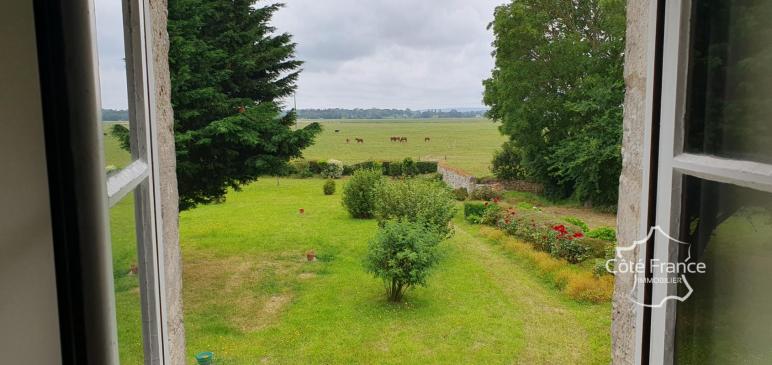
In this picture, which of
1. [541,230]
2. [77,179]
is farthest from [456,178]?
[77,179]

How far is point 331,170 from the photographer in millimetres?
6559

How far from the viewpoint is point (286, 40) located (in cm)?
525

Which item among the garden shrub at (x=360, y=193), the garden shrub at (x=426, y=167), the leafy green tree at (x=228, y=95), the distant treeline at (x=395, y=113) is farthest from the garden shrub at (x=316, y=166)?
the leafy green tree at (x=228, y=95)

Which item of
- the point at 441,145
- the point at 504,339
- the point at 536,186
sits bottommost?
the point at 504,339

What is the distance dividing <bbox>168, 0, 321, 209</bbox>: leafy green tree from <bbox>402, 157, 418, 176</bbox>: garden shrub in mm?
1905

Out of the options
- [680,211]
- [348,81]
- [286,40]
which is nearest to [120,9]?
[680,211]

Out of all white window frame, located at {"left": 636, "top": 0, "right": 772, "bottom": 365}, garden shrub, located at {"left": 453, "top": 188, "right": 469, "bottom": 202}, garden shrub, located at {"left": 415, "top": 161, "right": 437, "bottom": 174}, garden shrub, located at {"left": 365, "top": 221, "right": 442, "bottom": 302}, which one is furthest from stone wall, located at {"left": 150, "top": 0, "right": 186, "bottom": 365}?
garden shrub, located at {"left": 415, "top": 161, "right": 437, "bottom": 174}

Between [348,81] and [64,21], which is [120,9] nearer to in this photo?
[64,21]

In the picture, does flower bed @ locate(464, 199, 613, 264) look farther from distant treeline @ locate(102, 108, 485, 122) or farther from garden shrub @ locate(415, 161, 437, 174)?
distant treeline @ locate(102, 108, 485, 122)

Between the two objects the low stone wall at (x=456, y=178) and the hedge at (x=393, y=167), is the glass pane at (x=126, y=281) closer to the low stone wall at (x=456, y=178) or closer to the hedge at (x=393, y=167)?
the low stone wall at (x=456, y=178)

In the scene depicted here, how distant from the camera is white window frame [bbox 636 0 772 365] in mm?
485

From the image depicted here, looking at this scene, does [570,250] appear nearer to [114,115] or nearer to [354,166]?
[354,166]

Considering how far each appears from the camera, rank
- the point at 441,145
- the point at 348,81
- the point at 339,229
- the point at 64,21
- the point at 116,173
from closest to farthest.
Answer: the point at 64,21 → the point at 116,173 → the point at 339,229 → the point at 441,145 → the point at 348,81

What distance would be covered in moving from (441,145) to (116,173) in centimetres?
681
